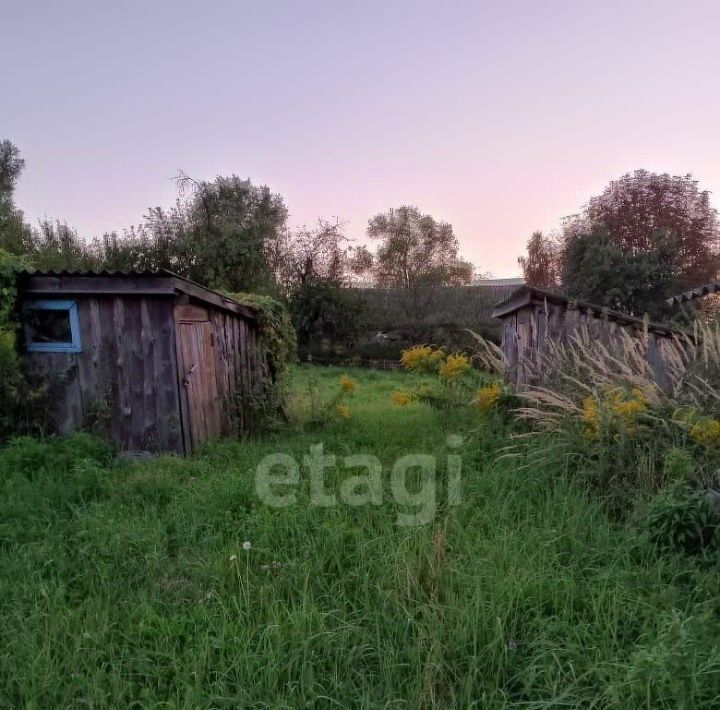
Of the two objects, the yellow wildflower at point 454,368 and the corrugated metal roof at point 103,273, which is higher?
the corrugated metal roof at point 103,273

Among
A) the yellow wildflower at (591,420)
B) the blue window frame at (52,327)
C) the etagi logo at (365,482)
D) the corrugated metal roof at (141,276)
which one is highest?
the corrugated metal roof at (141,276)

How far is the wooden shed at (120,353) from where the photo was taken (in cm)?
622

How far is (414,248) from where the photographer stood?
20.9 meters

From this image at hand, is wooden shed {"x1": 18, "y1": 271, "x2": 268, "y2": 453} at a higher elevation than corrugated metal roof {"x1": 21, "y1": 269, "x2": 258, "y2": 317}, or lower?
lower

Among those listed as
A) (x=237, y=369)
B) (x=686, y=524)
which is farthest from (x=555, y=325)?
(x=237, y=369)

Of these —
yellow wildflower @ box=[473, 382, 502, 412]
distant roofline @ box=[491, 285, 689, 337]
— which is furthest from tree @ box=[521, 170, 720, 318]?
yellow wildflower @ box=[473, 382, 502, 412]

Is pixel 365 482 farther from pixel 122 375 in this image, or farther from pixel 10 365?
pixel 10 365

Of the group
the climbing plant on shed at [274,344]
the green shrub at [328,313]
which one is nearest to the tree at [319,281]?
the green shrub at [328,313]

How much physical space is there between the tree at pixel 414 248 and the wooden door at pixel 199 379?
14270mm

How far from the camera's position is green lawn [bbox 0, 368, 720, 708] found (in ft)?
6.98

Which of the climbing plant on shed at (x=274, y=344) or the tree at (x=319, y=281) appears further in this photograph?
the tree at (x=319, y=281)

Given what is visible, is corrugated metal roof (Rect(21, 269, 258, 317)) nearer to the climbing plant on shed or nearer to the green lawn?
the climbing plant on shed

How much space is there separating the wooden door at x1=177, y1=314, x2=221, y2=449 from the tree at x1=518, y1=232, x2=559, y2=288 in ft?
70.1

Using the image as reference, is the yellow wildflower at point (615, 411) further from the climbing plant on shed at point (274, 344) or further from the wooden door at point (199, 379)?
the climbing plant on shed at point (274, 344)
